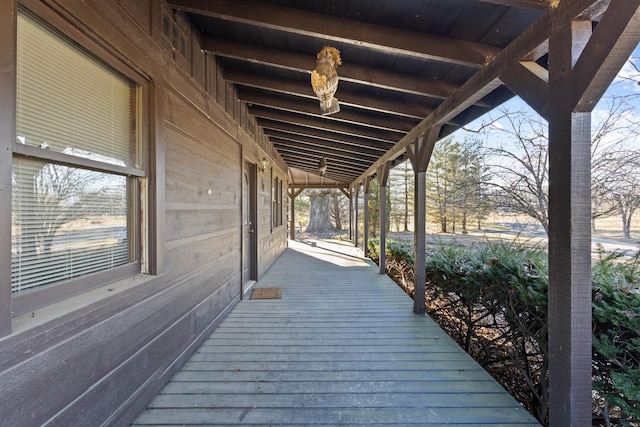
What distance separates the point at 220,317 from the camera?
2.97m

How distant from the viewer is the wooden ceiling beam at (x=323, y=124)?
4.16 metres

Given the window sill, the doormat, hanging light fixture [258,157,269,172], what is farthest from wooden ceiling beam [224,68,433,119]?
the doormat

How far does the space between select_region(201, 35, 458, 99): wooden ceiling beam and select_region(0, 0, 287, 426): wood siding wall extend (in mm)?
256

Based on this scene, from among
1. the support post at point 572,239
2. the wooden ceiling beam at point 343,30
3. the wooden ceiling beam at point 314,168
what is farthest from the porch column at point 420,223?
the wooden ceiling beam at point 314,168

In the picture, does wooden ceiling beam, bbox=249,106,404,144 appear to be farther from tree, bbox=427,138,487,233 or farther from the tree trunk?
the tree trunk

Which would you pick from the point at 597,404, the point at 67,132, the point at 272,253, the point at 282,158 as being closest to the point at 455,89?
the point at 597,404

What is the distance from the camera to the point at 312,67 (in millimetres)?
2514

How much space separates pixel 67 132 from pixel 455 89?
2866mm

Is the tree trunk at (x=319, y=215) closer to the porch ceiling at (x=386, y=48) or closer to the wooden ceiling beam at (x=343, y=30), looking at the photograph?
the porch ceiling at (x=386, y=48)

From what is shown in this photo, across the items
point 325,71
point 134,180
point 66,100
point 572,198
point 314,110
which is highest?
point 314,110

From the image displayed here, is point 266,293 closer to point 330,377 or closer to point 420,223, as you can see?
point 330,377

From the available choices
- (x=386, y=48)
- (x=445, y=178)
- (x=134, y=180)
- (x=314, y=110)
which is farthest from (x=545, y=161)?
(x=134, y=180)

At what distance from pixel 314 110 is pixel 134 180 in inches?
99.0

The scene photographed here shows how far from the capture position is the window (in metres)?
1.04
